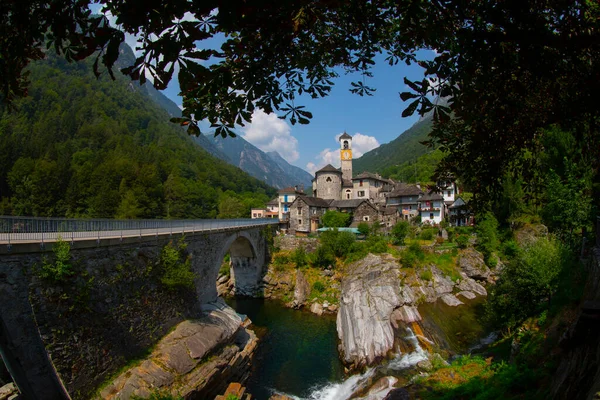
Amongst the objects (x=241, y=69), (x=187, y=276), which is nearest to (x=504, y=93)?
(x=241, y=69)

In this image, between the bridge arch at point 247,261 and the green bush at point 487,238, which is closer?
the green bush at point 487,238

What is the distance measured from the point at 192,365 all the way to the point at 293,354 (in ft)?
27.1

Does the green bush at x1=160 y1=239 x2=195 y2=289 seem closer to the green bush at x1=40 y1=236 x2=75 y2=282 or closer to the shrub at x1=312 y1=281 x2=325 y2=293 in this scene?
the green bush at x1=40 y1=236 x2=75 y2=282

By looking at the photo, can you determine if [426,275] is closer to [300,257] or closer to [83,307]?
[300,257]

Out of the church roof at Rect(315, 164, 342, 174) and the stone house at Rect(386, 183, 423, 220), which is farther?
the church roof at Rect(315, 164, 342, 174)

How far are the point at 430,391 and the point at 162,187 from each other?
5795 cm

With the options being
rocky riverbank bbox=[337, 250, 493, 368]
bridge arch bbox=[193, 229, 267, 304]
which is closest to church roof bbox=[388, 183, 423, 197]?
rocky riverbank bbox=[337, 250, 493, 368]

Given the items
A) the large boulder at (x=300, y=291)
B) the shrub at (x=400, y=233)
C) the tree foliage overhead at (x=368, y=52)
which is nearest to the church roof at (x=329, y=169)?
the shrub at (x=400, y=233)

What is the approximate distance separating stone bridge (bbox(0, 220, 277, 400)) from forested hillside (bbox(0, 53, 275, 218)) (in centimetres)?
2051

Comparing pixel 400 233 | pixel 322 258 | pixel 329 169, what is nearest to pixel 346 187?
pixel 329 169

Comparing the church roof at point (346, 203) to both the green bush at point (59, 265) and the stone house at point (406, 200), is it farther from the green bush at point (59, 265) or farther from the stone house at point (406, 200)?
the green bush at point (59, 265)

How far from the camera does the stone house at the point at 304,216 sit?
46.5 meters

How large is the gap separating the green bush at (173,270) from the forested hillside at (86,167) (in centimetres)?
1970

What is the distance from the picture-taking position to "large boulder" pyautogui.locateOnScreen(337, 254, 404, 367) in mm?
17422
